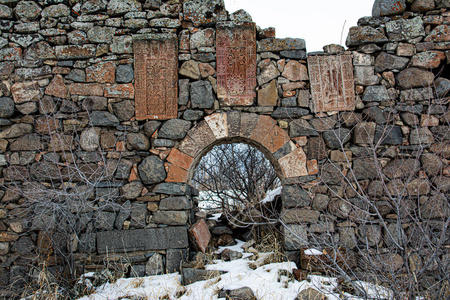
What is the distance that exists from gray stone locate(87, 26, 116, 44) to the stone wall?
0.01 m

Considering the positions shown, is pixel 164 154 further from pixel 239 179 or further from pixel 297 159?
pixel 239 179

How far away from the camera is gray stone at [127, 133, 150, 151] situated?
4.05m

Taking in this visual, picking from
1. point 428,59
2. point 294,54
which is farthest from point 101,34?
point 428,59

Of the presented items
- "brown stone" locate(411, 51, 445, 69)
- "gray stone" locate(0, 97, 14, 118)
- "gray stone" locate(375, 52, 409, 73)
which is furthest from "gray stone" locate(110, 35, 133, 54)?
"brown stone" locate(411, 51, 445, 69)

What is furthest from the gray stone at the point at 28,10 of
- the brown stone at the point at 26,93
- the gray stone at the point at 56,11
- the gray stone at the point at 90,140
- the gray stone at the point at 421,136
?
the gray stone at the point at 421,136

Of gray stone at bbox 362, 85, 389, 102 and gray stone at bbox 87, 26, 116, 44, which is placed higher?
gray stone at bbox 87, 26, 116, 44

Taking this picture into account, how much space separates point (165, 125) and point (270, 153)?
139 centimetres

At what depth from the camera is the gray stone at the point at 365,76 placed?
13.4 ft

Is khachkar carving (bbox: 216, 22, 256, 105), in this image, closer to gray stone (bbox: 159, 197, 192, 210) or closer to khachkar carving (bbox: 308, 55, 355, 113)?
khachkar carving (bbox: 308, 55, 355, 113)

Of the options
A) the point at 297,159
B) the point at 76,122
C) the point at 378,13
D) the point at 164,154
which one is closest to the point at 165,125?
the point at 164,154

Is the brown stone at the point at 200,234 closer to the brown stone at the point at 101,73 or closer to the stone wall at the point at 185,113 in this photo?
the stone wall at the point at 185,113

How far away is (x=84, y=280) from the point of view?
354 centimetres

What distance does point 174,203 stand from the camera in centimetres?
398

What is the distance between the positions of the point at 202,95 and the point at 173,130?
58 cm
